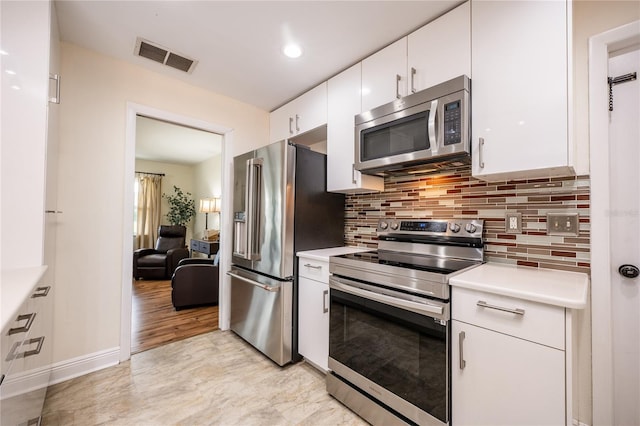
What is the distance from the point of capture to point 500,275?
1380mm

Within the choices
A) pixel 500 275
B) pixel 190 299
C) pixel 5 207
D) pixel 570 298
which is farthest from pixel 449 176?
pixel 190 299

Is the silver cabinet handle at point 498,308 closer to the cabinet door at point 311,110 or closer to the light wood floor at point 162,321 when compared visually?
the cabinet door at point 311,110

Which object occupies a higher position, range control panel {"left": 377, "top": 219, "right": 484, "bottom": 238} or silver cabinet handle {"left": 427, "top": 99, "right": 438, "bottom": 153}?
silver cabinet handle {"left": 427, "top": 99, "right": 438, "bottom": 153}

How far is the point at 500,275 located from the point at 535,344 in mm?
360

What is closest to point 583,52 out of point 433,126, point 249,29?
point 433,126

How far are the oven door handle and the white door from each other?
0.93 metres

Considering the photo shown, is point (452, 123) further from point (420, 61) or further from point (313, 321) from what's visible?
point (313, 321)

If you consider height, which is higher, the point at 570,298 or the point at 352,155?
the point at 352,155

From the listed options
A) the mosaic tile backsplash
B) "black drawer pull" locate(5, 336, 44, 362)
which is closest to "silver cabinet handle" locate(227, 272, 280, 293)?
the mosaic tile backsplash

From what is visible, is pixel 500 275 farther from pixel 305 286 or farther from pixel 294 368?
pixel 294 368

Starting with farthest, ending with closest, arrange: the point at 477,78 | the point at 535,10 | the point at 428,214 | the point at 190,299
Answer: the point at 190,299 < the point at 428,214 < the point at 477,78 < the point at 535,10

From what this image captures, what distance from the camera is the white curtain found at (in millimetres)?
6320

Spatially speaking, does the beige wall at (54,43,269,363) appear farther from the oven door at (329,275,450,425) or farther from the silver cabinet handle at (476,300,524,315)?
the silver cabinet handle at (476,300,524,315)

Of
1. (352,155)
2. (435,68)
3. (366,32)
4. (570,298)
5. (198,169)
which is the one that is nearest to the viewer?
(570,298)
